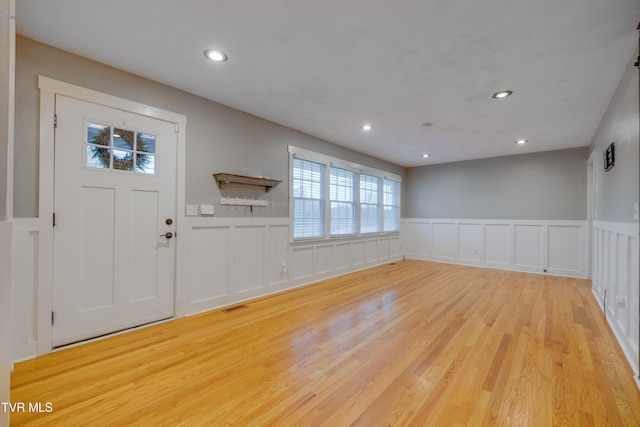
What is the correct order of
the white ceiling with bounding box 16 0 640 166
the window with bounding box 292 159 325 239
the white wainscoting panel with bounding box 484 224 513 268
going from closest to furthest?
the white ceiling with bounding box 16 0 640 166, the window with bounding box 292 159 325 239, the white wainscoting panel with bounding box 484 224 513 268

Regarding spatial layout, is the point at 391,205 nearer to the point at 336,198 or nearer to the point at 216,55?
the point at 336,198

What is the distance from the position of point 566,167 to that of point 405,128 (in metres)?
3.67

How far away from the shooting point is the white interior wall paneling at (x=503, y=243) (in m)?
5.34

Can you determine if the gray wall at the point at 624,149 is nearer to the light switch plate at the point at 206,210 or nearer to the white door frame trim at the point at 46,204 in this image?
the light switch plate at the point at 206,210

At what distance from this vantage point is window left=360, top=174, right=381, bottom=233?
6.00 metres

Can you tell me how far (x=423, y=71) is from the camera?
2.63 metres

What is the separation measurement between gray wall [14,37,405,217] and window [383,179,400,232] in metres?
2.22

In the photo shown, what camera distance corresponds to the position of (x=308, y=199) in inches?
184

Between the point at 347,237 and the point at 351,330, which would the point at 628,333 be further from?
the point at 347,237

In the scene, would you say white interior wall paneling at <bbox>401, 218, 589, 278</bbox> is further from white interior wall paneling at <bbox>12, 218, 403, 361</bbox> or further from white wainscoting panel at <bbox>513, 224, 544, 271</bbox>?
white interior wall paneling at <bbox>12, 218, 403, 361</bbox>

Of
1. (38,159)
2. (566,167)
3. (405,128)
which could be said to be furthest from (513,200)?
(38,159)

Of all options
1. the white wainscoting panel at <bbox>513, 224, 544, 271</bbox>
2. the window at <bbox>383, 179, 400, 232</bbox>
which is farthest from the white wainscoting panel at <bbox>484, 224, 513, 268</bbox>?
the window at <bbox>383, 179, 400, 232</bbox>

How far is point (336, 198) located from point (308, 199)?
0.78 metres

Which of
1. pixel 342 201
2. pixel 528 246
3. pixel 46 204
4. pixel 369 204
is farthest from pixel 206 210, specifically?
pixel 528 246
